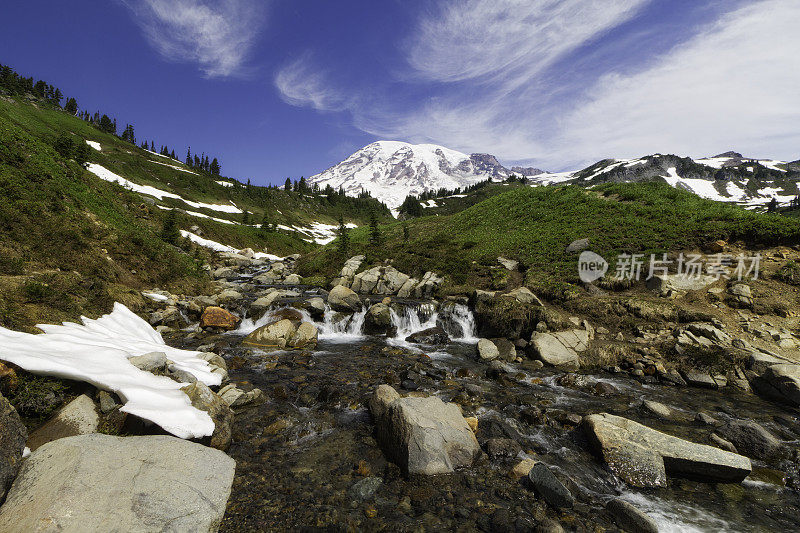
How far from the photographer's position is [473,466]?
23.2 feet

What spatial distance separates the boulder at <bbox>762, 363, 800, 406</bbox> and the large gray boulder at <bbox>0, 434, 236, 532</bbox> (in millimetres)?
17552

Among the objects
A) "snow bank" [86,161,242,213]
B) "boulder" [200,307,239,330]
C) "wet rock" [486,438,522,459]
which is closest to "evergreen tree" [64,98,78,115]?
"snow bank" [86,161,242,213]

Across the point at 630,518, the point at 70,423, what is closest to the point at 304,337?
the point at 70,423

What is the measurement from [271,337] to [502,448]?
40.6 feet

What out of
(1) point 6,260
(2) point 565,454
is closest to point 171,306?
(1) point 6,260

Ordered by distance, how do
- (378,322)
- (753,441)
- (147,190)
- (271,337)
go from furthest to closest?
(147,190) → (378,322) → (271,337) → (753,441)

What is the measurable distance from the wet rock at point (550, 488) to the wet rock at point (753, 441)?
19.3ft

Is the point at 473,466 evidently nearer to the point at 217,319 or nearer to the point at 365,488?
the point at 365,488

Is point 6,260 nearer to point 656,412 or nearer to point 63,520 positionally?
point 63,520

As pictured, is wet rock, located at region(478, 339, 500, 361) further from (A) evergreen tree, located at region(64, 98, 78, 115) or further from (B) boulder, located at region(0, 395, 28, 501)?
(A) evergreen tree, located at region(64, 98, 78, 115)

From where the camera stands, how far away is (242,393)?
30.3 feet

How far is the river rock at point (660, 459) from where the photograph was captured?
6.70 metres

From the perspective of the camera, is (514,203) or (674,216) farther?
(514,203)

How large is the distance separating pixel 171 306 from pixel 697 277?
102 ft
